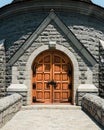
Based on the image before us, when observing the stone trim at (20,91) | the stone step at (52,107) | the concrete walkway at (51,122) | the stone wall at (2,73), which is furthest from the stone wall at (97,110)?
the stone wall at (2,73)

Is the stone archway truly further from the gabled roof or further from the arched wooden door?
the gabled roof

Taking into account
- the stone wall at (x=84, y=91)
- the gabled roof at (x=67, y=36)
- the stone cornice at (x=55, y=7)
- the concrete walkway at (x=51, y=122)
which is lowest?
the concrete walkway at (x=51, y=122)

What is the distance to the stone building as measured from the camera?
1045 centimetres

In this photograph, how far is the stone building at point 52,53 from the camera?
10453 mm

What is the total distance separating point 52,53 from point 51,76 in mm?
875

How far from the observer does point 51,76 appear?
10.6 m

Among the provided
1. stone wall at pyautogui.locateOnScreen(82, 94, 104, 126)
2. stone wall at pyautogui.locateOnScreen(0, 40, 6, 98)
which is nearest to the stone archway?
stone wall at pyautogui.locateOnScreen(0, 40, 6, 98)

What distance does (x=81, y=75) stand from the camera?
10430 mm

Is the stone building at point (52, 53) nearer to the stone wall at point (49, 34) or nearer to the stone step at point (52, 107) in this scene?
the stone wall at point (49, 34)

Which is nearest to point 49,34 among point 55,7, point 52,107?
point 55,7

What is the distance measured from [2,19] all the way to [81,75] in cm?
405

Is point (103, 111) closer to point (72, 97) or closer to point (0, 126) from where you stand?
point (0, 126)

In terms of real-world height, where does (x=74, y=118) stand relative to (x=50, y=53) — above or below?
below

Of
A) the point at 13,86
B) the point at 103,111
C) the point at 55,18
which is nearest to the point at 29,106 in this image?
the point at 13,86
